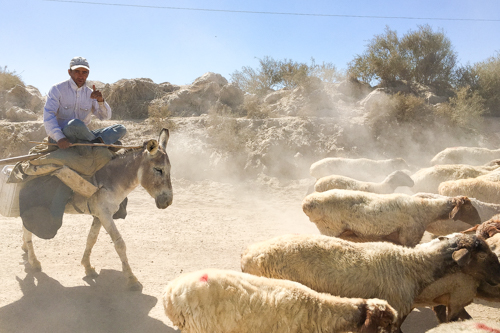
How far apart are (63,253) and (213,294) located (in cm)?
474

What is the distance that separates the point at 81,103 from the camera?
522cm

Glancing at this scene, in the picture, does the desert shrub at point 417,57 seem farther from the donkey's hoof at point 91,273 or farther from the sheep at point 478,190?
the donkey's hoof at point 91,273

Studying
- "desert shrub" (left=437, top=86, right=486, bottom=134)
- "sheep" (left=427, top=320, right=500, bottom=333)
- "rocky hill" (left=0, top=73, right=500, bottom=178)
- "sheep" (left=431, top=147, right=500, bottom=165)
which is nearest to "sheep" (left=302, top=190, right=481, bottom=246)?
"sheep" (left=427, top=320, right=500, bottom=333)

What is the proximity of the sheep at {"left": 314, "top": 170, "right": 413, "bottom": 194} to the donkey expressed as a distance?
3713 millimetres

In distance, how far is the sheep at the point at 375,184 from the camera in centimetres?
669

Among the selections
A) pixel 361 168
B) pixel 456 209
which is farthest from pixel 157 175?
pixel 361 168

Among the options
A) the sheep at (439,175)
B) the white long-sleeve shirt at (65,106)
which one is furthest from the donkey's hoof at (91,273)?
the sheep at (439,175)

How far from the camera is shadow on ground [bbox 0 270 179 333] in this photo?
4004 millimetres

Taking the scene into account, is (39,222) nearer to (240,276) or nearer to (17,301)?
(17,301)

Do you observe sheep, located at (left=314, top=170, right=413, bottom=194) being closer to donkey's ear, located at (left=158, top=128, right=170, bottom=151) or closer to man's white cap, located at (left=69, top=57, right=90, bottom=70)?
donkey's ear, located at (left=158, top=128, right=170, bottom=151)

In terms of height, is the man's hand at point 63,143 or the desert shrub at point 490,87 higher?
the desert shrub at point 490,87

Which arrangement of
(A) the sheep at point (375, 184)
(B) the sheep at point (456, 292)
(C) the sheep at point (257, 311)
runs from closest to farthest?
1. (C) the sheep at point (257, 311)
2. (B) the sheep at point (456, 292)
3. (A) the sheep at point (375, 184)

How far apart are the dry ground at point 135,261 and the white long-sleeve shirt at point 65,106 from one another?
87.7 inches

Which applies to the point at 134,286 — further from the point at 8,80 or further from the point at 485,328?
the point at 8,80
